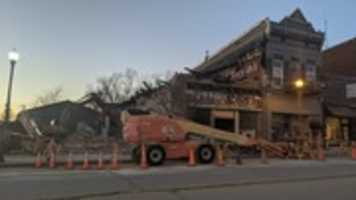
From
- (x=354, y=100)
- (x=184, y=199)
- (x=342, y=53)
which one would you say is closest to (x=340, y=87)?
(x=354, y=100)

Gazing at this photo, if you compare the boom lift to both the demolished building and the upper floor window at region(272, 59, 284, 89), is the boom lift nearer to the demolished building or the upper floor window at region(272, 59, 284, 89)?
the demolished building

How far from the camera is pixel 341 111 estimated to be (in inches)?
1293

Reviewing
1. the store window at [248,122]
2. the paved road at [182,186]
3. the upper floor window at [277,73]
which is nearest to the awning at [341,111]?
the upper floor window at [277,73]

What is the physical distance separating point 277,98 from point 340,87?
33.6ft

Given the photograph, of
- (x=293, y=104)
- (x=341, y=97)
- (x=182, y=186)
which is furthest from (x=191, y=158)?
(x=341, y=97)

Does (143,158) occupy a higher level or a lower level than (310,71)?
lower

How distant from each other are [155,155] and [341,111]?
21.7 m

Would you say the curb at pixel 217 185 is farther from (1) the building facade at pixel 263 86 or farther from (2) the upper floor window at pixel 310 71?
(2) the upper floor window at pixel 310 71

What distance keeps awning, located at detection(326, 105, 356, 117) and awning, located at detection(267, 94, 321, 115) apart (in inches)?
80.4

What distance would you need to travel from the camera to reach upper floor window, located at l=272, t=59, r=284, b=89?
2908cm

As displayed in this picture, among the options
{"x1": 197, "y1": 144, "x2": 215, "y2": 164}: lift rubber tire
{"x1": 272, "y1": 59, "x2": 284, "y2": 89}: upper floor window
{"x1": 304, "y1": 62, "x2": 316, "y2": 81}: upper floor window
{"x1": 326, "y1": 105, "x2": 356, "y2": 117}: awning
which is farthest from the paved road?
{"x1": 326, "y1": 105, "x2": 356, "y2": 117}: awning

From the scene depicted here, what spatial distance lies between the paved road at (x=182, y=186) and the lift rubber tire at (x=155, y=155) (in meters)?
4.13

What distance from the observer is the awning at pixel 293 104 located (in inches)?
1129

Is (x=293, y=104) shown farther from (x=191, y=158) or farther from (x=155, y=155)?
(x=155, y=155)
